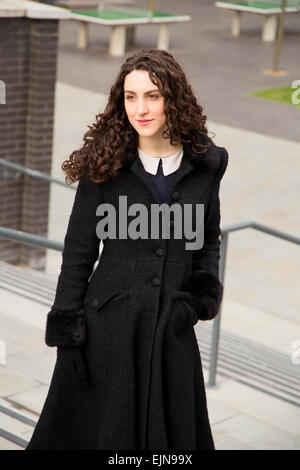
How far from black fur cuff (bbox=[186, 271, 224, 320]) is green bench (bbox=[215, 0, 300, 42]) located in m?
19.2

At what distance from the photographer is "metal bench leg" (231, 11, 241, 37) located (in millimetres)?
22581

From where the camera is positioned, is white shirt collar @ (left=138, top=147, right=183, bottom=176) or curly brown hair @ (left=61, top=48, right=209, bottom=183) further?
white shirt collar @ (left=138, top=147, right=183, bottom=176)

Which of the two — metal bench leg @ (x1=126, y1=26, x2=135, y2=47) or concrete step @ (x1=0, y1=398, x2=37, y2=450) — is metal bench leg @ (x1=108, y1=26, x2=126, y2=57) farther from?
concrete step @ (x1=0, y1=398, x2=37, y2=450)

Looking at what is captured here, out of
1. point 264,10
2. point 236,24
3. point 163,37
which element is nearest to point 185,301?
point 163,37

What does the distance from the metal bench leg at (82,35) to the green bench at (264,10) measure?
3745 mm

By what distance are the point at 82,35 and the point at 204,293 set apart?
57.9 ft

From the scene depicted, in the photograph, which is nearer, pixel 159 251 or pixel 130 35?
pixel 159 251

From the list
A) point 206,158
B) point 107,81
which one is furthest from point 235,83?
point 206,158

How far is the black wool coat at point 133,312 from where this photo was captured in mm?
3150

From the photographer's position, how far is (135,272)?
3176mm

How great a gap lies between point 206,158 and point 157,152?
0.17 m

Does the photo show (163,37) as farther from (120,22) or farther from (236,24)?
(236,24)

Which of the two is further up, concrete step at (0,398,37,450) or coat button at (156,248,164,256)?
coat button at (156,248,164,256)

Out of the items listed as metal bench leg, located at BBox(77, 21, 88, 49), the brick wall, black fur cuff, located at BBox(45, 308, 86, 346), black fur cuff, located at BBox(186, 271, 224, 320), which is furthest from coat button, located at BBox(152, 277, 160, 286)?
metal bench leg, located at BBox(77, 21, 88, 49)
